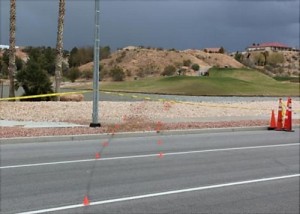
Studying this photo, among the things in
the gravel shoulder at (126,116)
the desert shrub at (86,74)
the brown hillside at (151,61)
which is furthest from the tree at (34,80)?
the brown hillside at (151,61)

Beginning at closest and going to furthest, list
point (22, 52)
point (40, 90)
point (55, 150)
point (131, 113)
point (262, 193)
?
point (262, 193) → point (55, 150) → point (131, 113) → point (40, 90) → point (22, 52)

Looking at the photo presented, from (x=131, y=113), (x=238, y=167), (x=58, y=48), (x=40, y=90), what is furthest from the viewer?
(x=40, y=90)

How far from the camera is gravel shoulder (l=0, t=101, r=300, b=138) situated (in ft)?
56.0

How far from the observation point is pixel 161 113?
77.0 ft

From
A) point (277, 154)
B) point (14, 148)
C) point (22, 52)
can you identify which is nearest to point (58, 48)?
point (14, 148)

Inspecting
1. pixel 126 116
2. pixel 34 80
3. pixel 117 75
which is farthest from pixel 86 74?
pixel 126 116

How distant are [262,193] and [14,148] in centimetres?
724

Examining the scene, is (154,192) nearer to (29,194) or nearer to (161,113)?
(29,194)

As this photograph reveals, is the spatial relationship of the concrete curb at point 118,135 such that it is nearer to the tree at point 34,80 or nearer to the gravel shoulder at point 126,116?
the gravel shoulder at point 126,116

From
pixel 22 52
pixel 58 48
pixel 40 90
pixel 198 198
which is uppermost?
pixel 22 52

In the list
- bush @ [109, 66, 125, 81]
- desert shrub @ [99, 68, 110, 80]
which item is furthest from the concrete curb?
desert shrub @ [99, 68, 110, 80]

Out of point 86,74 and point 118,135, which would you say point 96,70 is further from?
point 86,74

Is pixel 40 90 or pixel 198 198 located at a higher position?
pixel 40 90

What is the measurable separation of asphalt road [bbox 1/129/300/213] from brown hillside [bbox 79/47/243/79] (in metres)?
81.5
